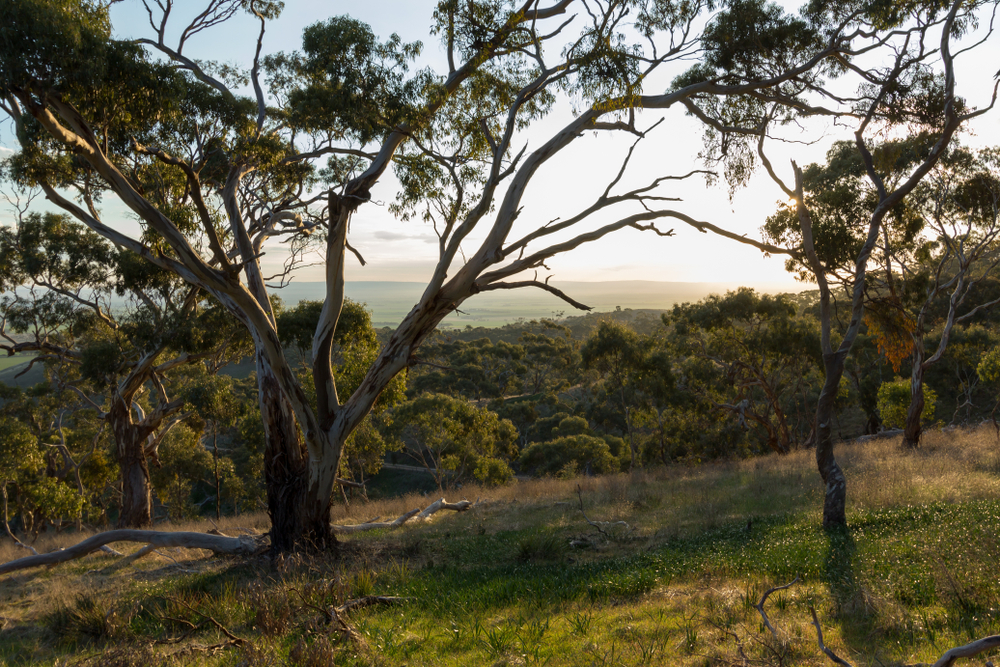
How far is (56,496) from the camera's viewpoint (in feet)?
55.1

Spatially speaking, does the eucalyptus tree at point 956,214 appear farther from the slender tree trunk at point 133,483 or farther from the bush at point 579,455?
the slender tree trunk at point 133,483

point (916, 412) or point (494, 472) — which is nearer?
point (916, 412)

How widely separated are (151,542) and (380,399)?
10.3 m

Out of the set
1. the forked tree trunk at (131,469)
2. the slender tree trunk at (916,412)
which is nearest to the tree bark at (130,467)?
the forked tree trunk at (131,469)

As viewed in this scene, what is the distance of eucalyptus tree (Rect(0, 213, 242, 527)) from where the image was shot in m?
15.1

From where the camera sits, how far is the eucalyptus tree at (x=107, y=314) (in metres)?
15.1

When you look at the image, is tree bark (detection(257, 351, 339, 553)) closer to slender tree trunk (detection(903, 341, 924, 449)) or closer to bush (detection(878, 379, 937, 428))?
slender tree trunk (detection(903, 341, 924, 449))

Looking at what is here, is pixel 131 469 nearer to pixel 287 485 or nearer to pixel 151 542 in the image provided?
pixel 151 542

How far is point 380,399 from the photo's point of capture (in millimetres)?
19125

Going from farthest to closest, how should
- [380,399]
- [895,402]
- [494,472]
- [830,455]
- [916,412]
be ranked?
[494,472], [895,402], [380,399], [916,412], [830,455]

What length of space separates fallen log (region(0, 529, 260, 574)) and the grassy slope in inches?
11.9

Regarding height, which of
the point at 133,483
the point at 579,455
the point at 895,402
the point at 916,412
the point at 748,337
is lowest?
the point at 579,455

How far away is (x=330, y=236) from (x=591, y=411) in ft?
117

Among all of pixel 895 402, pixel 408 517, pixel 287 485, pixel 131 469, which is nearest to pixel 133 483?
pixel 131 469
